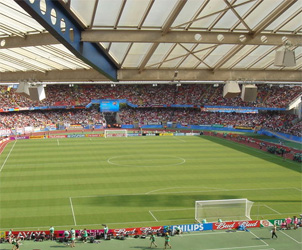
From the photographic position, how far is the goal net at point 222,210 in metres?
24.7

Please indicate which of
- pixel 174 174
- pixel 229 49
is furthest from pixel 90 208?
pixel 229 49

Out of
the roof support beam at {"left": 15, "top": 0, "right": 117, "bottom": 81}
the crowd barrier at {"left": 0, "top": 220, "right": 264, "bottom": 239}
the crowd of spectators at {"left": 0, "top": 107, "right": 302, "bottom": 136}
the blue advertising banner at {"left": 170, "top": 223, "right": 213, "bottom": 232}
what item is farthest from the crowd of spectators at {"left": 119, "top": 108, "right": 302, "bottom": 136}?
the roof support beam at {"left": 15, "top": 0, "right": 117, "bottom": 81}

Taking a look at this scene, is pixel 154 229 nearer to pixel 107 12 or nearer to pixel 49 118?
pixel 107 12

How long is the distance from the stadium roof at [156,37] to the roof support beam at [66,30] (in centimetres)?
2

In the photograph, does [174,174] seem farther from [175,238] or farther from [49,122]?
[49,122]

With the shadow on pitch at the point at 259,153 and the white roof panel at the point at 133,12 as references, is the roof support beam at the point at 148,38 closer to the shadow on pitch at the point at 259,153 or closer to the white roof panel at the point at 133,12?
the white roof panel at the point at 133,12

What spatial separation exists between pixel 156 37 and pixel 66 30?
10.9ft

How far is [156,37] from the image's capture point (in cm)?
1326

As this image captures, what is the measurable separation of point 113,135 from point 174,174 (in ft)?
100

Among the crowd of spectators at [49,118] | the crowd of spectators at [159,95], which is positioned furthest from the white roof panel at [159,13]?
the crowd of spectators at [159,95]

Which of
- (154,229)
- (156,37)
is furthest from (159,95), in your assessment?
(156,37)

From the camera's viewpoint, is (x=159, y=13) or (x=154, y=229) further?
(x=154, y=229)

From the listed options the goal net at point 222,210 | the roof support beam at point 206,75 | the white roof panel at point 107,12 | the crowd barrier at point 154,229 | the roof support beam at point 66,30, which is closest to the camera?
the roof support beam at point 66,30

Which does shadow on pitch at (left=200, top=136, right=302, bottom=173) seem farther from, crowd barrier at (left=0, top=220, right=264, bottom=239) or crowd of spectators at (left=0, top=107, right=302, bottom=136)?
crowd barrier at (left=0, top=220, right=264, bottom=239)
